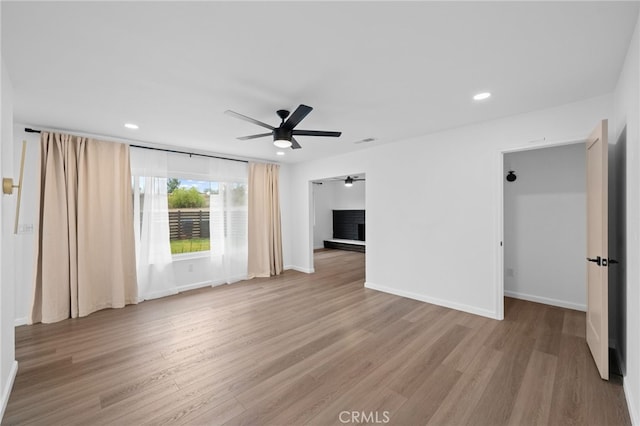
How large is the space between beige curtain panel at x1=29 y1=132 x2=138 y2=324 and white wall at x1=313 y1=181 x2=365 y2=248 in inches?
224

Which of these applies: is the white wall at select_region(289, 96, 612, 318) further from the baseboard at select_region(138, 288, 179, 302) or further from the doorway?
the doorway

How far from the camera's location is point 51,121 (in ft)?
10.2

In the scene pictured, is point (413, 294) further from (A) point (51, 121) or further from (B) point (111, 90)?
(A) point (51, 121)

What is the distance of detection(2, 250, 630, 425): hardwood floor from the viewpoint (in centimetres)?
176

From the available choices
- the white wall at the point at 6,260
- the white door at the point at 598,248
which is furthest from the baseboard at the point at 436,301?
the white wall at the point at 6,260

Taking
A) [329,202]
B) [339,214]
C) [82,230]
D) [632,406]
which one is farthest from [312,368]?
[329,202]

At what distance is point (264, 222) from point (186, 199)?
4.95ft

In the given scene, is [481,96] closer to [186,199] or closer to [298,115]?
[298,115]

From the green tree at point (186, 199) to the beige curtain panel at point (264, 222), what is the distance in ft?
3.06

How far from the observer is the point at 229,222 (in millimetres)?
5020

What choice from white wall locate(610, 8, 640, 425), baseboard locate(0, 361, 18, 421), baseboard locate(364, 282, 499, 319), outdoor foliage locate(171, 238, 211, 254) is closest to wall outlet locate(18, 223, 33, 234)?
outdoor foliage locate(171, 238, 211, 254)

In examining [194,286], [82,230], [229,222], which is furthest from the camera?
[229,222]

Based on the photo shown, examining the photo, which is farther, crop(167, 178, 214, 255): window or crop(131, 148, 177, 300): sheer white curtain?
crop(167, 178, 214, 255): window

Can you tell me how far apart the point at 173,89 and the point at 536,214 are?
15.6ft
